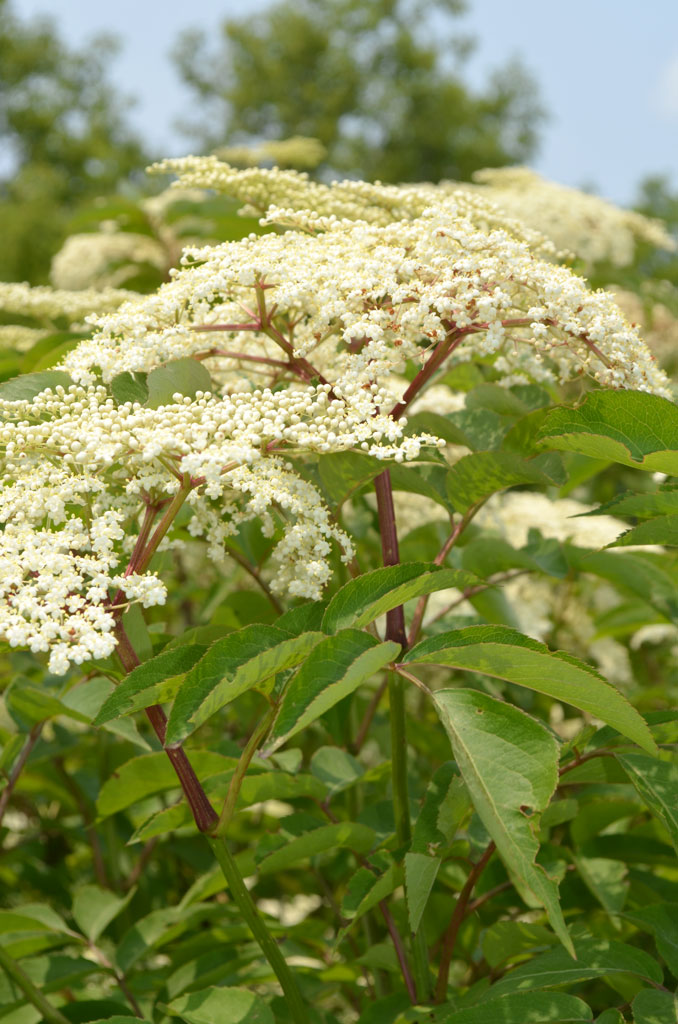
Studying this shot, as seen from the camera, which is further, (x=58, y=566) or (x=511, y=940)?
(x=511, y=940)

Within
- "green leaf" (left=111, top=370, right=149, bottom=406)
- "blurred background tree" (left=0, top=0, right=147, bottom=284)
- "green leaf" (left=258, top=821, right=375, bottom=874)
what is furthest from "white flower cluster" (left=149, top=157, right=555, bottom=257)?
"blurred background tree" (left=0, top=0, right=147, bottom=284)

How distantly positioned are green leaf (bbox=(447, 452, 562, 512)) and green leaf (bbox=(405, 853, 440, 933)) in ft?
1.59

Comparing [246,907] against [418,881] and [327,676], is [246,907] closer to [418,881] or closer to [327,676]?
[418,881]

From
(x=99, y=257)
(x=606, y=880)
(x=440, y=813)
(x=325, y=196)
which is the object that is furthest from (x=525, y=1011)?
(x=99, y=257)

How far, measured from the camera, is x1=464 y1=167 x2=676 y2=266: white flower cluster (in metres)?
3.72

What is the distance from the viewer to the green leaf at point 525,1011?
1.03m

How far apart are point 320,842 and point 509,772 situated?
442 mm

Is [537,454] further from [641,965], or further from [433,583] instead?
[641,965]

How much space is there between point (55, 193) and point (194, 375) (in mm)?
23761

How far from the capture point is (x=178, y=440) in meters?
0.99

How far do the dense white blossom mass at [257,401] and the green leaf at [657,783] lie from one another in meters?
0.41

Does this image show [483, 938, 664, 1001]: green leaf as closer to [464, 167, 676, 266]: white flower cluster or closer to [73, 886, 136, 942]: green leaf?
[73, 886, 136, 942]: green leaf

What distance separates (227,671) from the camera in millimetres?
938

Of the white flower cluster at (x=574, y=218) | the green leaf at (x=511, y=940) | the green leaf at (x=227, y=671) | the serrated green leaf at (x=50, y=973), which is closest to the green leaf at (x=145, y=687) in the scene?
the green leaf at (x=227, y=671)
